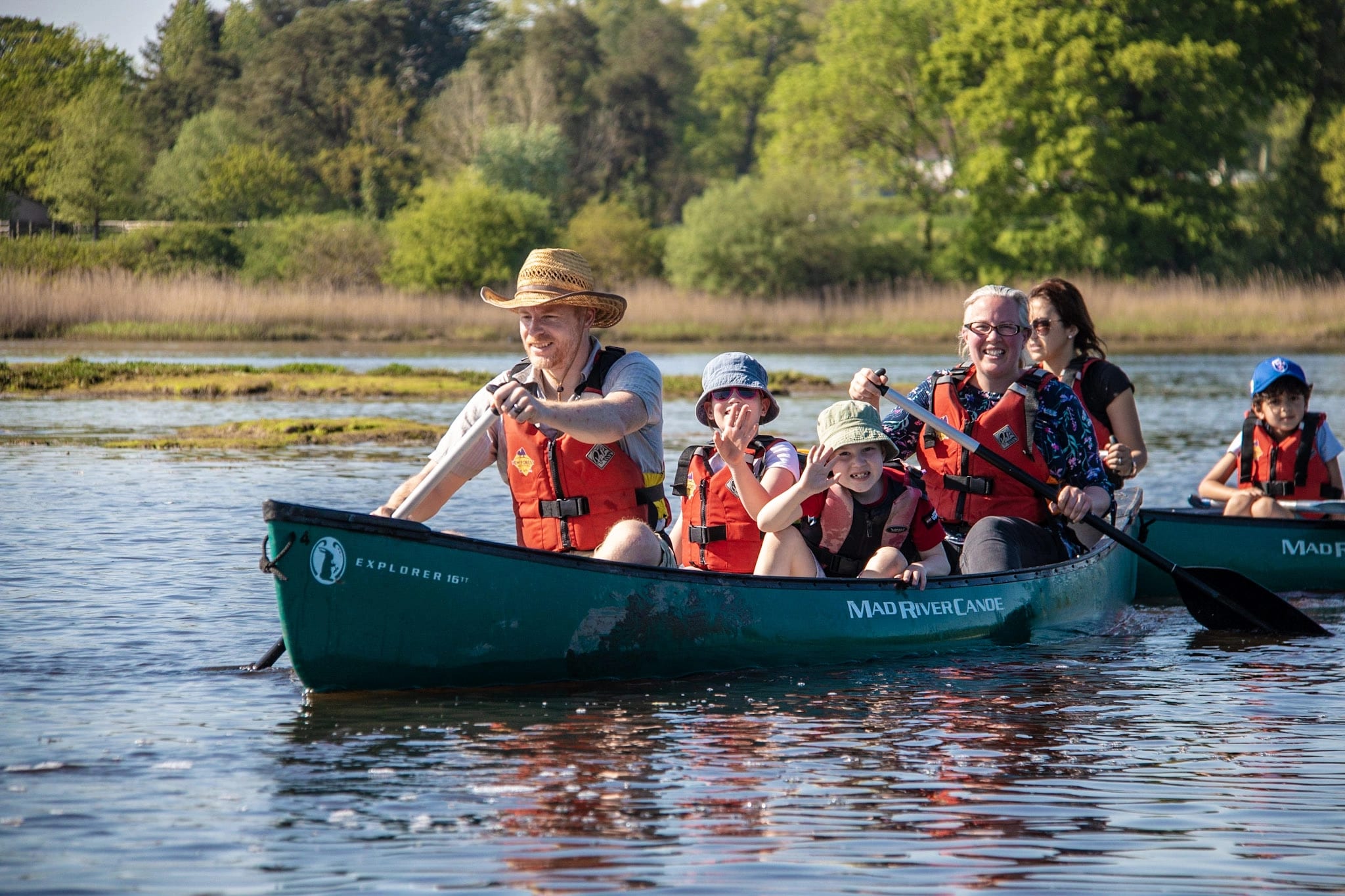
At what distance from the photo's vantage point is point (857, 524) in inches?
246

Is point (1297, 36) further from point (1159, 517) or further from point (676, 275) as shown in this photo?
point (1159, 517)

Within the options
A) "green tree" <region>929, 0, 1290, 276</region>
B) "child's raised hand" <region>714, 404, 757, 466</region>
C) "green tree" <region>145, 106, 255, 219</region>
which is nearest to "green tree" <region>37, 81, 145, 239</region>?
"green tree" <region>145, 106, 255, 219</region>

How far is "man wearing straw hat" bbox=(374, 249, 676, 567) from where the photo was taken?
559 centimetres

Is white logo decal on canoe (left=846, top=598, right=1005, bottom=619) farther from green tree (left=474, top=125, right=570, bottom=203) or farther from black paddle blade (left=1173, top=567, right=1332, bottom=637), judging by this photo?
green tree (left=474, top=125, right=570, bottom=203)

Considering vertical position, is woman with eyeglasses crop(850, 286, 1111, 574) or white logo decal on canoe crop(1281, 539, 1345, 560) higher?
woman with eyeglasses crop(850, 286, 1111, 574)

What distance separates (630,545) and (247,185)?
39.7 m

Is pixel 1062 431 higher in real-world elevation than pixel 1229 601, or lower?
higher

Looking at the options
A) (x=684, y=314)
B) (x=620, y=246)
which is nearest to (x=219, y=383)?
(x=684, y=314)

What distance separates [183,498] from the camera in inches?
436

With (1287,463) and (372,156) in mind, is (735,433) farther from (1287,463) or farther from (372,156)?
(372,156)

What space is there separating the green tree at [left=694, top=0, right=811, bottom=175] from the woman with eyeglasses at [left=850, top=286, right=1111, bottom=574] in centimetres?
5284

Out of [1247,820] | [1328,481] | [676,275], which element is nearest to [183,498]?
[1328,481]

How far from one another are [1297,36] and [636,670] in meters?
36.4

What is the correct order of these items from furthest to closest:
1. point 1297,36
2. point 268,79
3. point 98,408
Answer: point 268,79, point 1297,36, point 98,408
